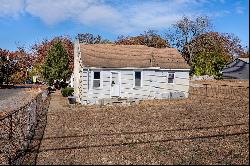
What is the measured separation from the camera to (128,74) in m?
27.3

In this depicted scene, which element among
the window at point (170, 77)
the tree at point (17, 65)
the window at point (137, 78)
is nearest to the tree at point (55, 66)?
the tree at point (17, 65)

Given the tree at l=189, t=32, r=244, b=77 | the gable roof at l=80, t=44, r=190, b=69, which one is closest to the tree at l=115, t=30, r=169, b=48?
the tree at l=189, t=32, r=244, b=77

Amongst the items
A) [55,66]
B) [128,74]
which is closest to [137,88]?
[128,74]

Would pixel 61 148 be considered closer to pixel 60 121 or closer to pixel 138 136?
pixel 138 136

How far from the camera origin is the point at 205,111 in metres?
18.7

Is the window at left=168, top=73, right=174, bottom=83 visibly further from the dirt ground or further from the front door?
the dirt ground

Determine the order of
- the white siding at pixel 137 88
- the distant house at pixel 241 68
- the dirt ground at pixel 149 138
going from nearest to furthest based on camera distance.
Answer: the distant house at pixel 241 68
the dirt ground at pixel 149 138
the white siding at pixel 137 88

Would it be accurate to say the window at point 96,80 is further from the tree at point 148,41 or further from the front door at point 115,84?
the tree at point 148,41

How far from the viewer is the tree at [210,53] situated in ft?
170

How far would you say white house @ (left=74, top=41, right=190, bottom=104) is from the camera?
26.3 meters

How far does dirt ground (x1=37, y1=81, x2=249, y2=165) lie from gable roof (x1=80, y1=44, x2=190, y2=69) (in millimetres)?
8857

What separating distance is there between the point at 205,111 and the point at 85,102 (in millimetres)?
10700

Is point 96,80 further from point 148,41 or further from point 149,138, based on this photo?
point 148,41

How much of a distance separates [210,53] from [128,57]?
28.8m
